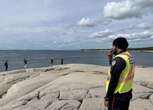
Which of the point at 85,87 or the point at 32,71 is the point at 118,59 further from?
the point at 32,71

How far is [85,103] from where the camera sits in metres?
12.5

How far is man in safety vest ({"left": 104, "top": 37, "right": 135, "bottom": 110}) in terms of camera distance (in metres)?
7.82

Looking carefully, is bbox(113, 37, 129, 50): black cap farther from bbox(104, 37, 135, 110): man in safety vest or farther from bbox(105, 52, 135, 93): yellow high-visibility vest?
bbox(105, 52, 135, 93): yellow high-visibility vest

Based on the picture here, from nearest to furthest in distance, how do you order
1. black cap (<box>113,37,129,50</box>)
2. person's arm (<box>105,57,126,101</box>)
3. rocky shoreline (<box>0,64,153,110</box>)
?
person's arm (<box>105,57,126,101</box>), black cap (<box>113,37,129,50</box>), rocky shoreline (<box>0,64,153,110</box>)

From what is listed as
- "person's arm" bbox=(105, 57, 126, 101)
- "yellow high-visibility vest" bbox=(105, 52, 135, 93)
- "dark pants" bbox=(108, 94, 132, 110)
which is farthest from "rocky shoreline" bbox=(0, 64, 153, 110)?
"person's arm" bbox=(105, 57, 126, 101)

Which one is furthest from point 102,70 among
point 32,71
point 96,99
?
point 96,99

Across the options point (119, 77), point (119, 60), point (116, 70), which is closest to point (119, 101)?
point (119, 77)

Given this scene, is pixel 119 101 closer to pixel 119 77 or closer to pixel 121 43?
pixel 119 77

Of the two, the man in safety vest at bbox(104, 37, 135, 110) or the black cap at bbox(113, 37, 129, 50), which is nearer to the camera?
the man in safety vest at bbox(104, 37, 135, 110)

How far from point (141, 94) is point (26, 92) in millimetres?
4555

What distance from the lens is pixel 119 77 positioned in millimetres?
7855

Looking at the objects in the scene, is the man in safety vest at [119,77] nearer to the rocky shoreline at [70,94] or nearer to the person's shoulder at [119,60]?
the person's shoulder at [119,60]

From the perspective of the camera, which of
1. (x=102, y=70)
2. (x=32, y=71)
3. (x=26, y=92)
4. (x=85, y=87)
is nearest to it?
(x=85, y=87)

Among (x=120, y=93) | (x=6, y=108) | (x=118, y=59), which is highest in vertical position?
(x=118, y=59)
